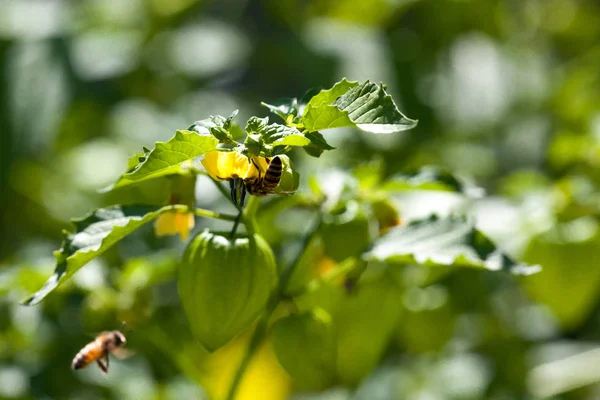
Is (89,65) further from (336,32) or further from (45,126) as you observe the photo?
(336,32)

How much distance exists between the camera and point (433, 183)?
94cm

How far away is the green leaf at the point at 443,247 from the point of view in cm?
82

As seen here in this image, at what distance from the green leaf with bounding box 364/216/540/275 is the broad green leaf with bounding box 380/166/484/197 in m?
0.06

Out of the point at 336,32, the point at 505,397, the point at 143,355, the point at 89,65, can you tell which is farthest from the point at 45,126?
the point at 505,397

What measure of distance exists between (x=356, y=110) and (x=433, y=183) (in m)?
0.27

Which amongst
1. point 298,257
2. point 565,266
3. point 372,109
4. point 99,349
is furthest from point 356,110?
point 565,266

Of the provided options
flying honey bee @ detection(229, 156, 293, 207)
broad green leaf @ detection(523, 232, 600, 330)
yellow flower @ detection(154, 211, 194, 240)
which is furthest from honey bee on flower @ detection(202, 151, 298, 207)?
broad green leaf @ detection(523, 232, 600, 330)

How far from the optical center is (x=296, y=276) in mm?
1026

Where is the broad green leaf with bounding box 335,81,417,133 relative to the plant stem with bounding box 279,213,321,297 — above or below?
above

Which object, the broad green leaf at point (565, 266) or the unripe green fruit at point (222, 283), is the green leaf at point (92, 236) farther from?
the broad green leaf at point (565, 266)

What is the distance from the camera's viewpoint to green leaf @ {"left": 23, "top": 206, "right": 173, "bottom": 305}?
0.73 m

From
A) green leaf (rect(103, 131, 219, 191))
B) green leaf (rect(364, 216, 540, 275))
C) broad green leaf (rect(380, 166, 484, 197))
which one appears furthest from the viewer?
broad green leaf (rect(380, 166, 484, 197))

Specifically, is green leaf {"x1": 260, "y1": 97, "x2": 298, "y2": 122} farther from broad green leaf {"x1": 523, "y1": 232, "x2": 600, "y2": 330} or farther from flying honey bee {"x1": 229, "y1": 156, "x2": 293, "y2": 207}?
broad green leaf {"x1": 523, "y1": 232, "x2": 600, "y2": 330}

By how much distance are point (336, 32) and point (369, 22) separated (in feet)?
0.88
